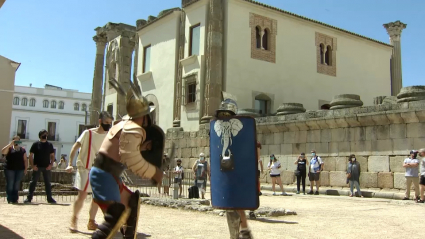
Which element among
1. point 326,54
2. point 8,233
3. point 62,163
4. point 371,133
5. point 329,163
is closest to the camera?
point 8,233

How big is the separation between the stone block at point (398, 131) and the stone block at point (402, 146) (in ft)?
0.38

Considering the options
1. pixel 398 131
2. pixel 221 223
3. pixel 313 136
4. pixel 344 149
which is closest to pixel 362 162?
pixel 344 149

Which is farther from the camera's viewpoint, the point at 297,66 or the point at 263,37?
the point at 297,66

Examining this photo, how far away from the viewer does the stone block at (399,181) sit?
476 inches

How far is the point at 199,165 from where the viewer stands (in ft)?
40.8

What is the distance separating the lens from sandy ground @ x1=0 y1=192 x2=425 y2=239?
18.7 ft

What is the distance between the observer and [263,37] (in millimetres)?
21750

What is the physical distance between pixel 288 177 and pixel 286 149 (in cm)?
104

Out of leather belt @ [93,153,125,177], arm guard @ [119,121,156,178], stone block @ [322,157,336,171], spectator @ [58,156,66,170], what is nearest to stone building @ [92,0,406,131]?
stone block @ [322,157,336,171]

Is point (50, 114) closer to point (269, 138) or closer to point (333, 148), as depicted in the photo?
point (269, 138)

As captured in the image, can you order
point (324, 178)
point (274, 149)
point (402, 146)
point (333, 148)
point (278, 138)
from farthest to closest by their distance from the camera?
point (274, 149)
point (278, 138)
point (324, 178)
point (333, 148)
point (402, 146)

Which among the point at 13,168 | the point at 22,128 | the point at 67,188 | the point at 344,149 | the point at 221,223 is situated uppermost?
the point at 22,128

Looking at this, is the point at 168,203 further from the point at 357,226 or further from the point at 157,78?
the point at 157,78

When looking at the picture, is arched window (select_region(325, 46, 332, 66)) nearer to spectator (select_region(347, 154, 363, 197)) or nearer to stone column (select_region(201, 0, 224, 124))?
stone column (select_region(201, 0, 224, 124))
